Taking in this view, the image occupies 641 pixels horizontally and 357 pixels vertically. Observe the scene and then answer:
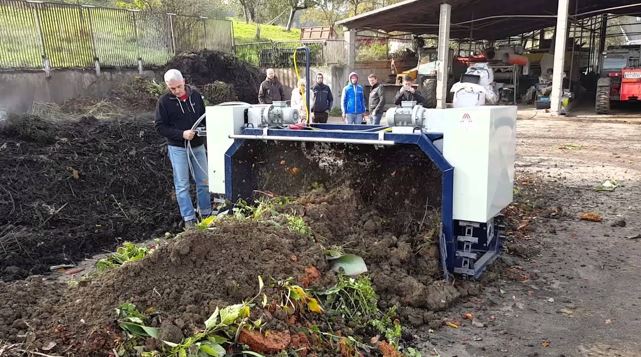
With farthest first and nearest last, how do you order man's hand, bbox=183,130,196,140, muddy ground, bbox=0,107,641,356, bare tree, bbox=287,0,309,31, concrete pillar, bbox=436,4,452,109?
bare tree, bbox=287,0,309,31 → concrete pillar, bbox=436,4,452,109 → man's hand, bbox=183,130,196,140 → muddy ground, bbox=0,107,641,356

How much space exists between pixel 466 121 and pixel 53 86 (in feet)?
36.2

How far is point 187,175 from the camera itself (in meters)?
5.62

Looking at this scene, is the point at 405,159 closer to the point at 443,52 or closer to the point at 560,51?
Result: the point at 560,51

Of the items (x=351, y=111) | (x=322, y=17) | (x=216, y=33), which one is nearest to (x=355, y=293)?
(x=351, y=111)

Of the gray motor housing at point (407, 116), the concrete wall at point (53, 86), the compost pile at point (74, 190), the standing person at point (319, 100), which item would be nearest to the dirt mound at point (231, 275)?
the gray motor housing at point (407, 116)

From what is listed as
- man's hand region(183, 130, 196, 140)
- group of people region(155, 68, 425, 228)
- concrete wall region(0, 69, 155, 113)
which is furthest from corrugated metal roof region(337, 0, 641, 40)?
man's hand region(183, 130, 196, 140)

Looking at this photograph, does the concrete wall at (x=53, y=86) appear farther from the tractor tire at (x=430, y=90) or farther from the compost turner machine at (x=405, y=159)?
the tractor tire at (x=430, y=90)

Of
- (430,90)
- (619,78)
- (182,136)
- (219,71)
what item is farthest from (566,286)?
(430,90)

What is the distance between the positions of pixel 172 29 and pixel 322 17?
74.2 ft

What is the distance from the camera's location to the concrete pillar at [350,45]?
20.5 metres

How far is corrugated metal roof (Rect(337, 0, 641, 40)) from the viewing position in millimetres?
18812

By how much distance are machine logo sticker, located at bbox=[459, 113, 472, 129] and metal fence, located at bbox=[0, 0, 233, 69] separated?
10.8 m

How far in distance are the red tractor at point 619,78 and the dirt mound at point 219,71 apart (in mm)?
10697

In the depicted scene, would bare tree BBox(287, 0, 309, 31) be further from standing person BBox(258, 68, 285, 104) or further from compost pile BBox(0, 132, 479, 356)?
compost pile BBox(0, 132, 479, 356)
